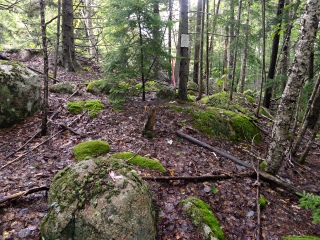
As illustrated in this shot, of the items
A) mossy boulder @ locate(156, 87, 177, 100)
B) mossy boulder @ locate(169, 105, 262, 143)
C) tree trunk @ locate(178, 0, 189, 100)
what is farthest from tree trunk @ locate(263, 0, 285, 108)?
mossy boulder @ locate(156, 87, 177, 100)

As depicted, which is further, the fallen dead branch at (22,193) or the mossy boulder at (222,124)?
the mossy boulder at (222,124)

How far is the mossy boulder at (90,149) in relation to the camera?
16.0 ft

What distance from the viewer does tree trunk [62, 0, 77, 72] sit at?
35.0 feet

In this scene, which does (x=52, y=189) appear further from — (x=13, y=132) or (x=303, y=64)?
(x=303, y=64)

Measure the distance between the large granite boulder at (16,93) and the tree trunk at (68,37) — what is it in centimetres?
478

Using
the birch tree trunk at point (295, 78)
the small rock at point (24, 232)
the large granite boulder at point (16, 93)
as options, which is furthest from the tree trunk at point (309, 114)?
the large granite boulder at point (16, 93)

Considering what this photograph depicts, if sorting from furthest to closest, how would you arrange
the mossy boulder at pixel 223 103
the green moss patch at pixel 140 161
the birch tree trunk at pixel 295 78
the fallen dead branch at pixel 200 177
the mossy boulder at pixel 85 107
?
the mossy boulder at pixel 223 103 < the mossy boulder at pixel 85 107 < the green moss patch at pixel 140 161 < the fallen dead branch at pixel 200 177 < the birch tree trunk at pixel 295 78

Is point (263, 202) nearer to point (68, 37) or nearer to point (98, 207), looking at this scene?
point (98, 207)

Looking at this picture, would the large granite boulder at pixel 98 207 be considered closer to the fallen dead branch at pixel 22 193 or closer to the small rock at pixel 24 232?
the small rock at pixel 24 232

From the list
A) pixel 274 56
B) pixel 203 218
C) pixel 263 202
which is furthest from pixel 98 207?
pixel 274 56

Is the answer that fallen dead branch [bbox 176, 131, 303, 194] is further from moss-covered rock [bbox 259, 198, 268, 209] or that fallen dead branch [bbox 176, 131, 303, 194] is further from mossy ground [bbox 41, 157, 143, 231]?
mossy ground [bbox 41, 157, 143, 231]

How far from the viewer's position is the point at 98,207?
2764mm

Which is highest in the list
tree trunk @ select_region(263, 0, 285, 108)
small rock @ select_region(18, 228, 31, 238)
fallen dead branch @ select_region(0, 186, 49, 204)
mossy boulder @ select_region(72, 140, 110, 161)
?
tree trunk @ select_region(263, 0, 285, 108)

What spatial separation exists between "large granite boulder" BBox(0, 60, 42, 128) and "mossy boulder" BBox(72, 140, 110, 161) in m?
2.48
